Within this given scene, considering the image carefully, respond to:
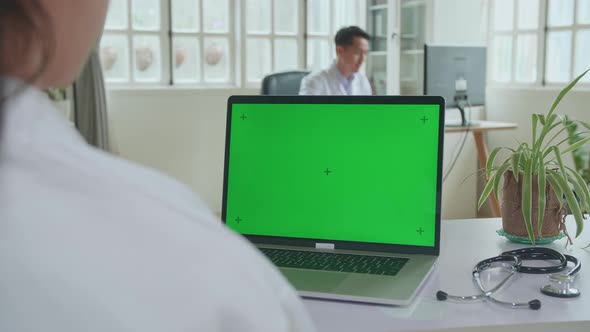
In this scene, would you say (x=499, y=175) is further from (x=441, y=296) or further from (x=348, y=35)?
(x=348, y=35)

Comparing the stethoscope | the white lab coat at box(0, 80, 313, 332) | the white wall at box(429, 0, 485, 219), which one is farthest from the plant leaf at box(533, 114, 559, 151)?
the white wall at box(429, 0, 485, 219)

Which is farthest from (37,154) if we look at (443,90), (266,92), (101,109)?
(101,109)

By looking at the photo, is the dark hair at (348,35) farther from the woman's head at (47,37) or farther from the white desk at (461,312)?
the woman's head at (47,37)

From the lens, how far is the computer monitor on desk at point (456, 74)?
386cm

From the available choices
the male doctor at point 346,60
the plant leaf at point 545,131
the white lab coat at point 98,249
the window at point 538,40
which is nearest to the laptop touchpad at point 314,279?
the plant leaf at point 545,131

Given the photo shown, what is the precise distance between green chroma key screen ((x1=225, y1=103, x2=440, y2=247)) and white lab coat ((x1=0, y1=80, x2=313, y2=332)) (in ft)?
3.05

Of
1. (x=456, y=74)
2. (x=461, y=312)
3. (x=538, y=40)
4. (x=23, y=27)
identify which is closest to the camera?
(x=23, y=27)

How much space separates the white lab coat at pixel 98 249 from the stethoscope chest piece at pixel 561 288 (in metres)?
0.82

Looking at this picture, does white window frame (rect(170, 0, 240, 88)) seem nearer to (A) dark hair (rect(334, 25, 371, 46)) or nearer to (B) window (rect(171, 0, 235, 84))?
(B) window (rect(171, 0, 235, 84))

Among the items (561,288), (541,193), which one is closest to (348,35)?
(541,193)

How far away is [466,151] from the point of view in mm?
5180

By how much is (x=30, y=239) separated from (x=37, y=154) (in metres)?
0.04

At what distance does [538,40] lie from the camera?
474cm

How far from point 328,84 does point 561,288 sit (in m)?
3.13
